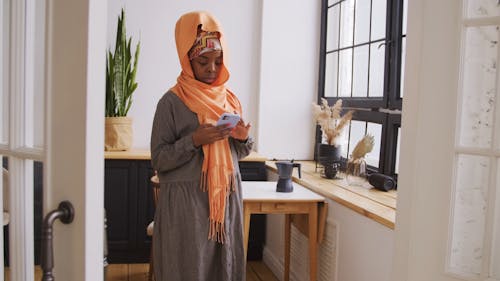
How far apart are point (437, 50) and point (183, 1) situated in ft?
10.0

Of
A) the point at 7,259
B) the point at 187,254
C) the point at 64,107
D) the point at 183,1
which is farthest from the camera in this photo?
the point at 183,1

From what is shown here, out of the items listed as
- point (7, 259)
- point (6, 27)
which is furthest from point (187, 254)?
point (6, 27)

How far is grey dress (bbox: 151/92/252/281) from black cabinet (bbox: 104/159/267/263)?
61.6 inches

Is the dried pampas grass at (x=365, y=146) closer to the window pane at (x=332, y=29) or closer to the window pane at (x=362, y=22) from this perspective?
the window pane at (x=362, y=22)

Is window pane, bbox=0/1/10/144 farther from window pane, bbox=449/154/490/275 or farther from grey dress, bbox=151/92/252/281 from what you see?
window pane, bbox=449/154/490/275

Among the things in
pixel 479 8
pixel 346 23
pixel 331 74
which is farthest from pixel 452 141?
pixel 331 74

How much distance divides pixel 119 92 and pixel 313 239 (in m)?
1.93

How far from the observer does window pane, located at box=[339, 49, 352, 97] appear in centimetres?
380

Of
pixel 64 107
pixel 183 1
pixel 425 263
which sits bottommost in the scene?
pixel 425 263

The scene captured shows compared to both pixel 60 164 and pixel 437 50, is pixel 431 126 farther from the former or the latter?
pixel 60 164

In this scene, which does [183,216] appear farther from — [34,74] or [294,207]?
[34,74]

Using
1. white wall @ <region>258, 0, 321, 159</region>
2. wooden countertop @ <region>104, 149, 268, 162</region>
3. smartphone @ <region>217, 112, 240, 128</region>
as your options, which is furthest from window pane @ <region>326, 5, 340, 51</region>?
smartphone @ <region>217, 112, 240, 128</region>

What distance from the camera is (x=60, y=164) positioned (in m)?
1.05

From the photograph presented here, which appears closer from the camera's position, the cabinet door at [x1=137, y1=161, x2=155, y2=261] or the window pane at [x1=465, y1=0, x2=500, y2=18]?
the window pane at [x1=465, y1=0, x2=500, y2=18]
